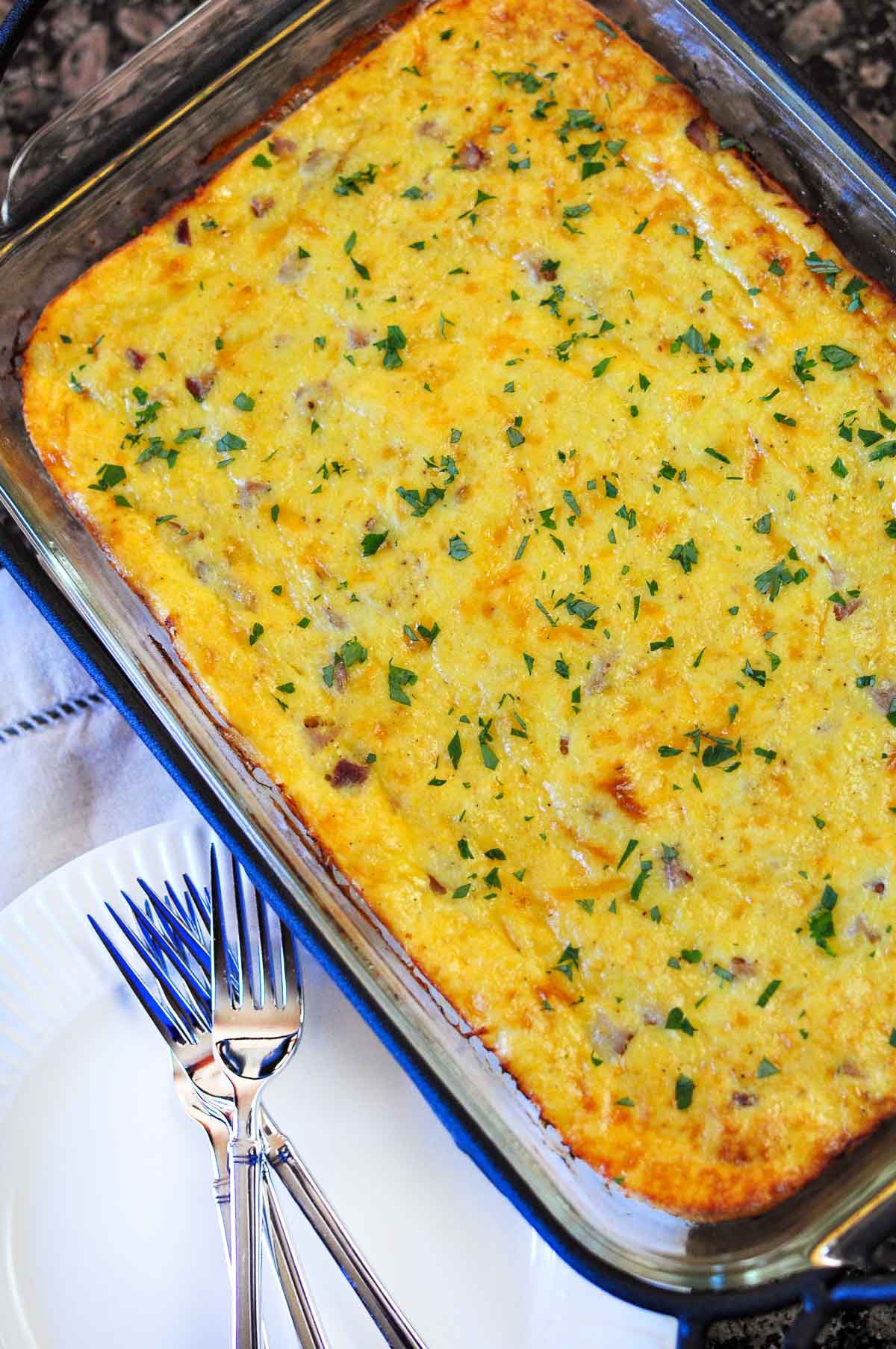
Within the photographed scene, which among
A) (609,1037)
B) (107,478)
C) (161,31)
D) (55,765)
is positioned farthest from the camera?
(161,31)

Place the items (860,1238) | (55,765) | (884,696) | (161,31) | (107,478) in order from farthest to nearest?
1. (161,31)
2. (55,765)
3. (107,478)
4. (884,696)
5. (860,1238)

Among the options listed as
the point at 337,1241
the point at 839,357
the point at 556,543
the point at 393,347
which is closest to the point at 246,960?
the point at 337,1241

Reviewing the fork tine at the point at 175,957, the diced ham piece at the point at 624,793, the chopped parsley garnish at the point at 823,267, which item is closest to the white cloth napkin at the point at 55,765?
the fork tine at the point at 175,957

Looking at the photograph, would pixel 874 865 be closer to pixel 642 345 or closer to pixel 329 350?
pixel 642 345

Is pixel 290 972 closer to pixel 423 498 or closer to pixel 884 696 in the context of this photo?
pixel 423 498

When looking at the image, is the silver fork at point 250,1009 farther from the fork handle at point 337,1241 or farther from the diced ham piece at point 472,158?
the diced ham piece at point 472,158

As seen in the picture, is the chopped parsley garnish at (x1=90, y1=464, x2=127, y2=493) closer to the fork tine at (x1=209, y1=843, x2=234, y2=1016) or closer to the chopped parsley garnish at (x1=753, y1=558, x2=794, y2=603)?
the fork tine at (x1=209, y1=843, x2=234, y2=1016)

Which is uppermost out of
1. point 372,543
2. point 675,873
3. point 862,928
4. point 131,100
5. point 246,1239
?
point 131,100
